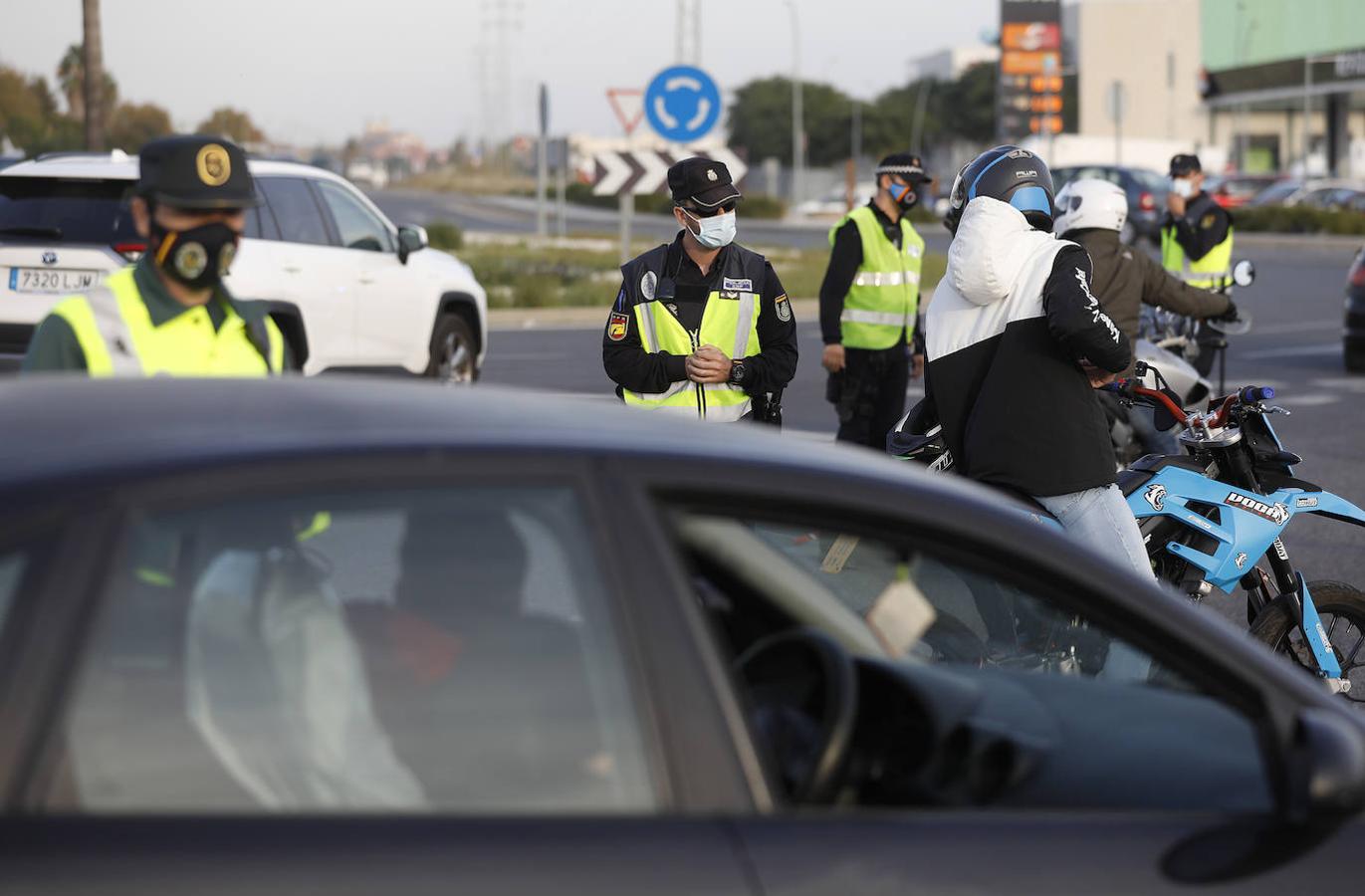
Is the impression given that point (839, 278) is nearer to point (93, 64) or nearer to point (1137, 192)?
point (93, 64)

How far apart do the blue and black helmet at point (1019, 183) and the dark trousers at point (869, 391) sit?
3.83 m

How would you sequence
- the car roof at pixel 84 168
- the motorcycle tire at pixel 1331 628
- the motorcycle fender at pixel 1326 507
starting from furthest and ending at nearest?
the car roof at pixel 84 168 < the motorcycle fender at pixel 1326 507 < the motorcycle tire at pixel 1331 628

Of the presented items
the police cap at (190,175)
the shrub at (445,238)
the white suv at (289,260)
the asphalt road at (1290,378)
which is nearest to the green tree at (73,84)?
the shrub at (445,238)

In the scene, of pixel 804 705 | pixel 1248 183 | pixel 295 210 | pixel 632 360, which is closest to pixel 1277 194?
pixel 1248 183

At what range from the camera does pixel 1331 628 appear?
578 cm

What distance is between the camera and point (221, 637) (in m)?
2.38

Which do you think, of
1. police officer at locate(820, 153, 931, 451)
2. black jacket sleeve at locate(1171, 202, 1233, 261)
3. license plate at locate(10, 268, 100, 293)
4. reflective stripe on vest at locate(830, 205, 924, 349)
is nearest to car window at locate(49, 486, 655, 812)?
police officer at locate(820, 153, 931, 451)

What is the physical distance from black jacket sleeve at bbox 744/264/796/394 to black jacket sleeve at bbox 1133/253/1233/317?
2.50 meters

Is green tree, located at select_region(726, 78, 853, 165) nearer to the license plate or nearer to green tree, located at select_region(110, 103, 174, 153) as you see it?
green tree, located at select_region(110, 103, 174, 153)

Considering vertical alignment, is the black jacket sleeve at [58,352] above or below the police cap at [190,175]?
below

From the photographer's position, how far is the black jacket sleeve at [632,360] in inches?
252

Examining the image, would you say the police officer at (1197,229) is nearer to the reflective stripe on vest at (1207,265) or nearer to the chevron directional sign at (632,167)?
the reflective stripe on vest at (1207,265)

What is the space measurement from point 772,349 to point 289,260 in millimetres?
6213

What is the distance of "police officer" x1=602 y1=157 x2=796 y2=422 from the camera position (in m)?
6.41
